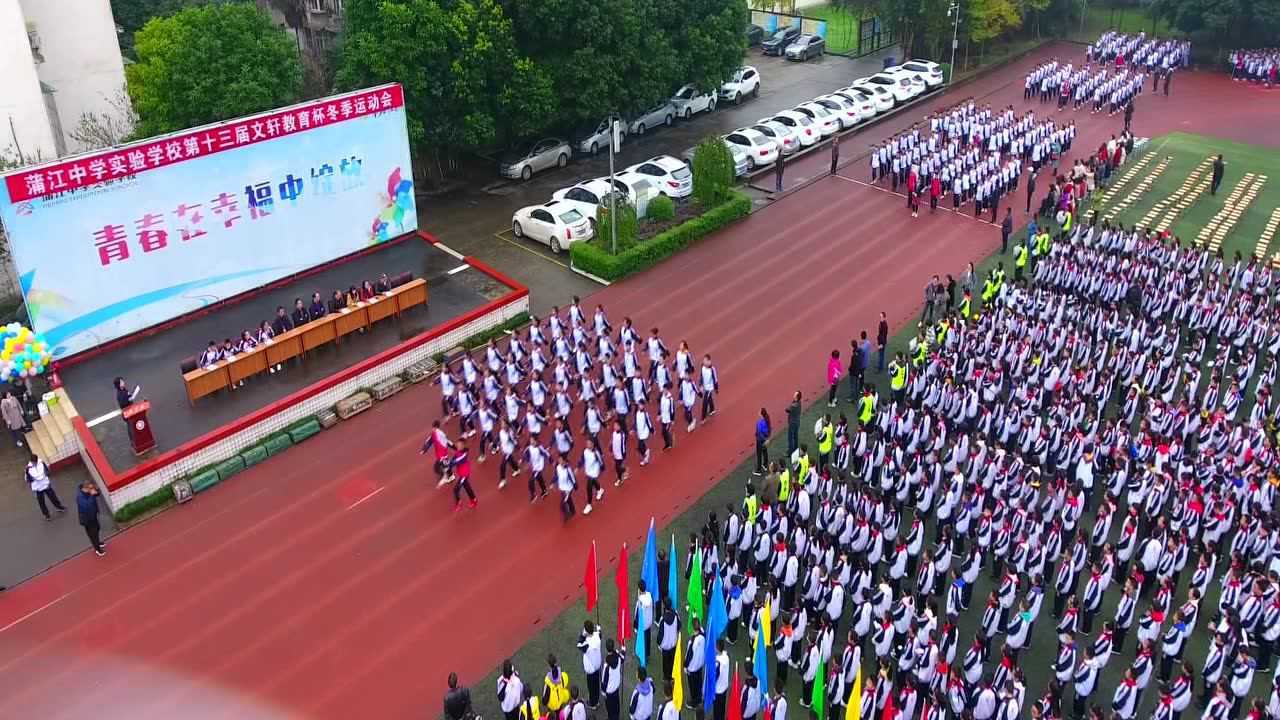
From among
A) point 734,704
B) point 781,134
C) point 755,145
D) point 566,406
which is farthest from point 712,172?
point 734,704

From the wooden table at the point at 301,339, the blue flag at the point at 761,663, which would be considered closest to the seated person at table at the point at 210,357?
the wooden table at the point at 301,339

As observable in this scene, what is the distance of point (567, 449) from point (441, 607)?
9.41 ft

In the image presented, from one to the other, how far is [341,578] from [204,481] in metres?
3.26

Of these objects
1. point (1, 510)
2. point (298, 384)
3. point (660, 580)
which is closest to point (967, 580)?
point (660, 580)

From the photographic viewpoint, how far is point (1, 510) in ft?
49.7

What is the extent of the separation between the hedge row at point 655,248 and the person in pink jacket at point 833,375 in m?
5.76

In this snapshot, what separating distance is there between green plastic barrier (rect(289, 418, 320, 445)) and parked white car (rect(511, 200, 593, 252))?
740 cm

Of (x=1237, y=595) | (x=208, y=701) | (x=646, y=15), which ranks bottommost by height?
(x=208, y=701)

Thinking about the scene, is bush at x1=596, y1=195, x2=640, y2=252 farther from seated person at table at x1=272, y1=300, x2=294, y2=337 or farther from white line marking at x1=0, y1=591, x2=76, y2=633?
white line marking at x1=0, y1=591, x2=76, y2=633

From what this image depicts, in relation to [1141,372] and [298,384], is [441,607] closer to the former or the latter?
[298,384]

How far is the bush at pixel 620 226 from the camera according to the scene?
21656mm

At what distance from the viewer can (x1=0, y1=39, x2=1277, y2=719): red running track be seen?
1221cm

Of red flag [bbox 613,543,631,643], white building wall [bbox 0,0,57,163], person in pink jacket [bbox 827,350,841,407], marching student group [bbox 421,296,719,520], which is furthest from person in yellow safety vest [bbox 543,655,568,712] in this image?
white building wall [bbox 0,0,57,163]

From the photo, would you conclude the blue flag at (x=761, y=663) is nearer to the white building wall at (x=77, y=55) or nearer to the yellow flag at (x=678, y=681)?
the yellow flag at (x=678, y=681)
